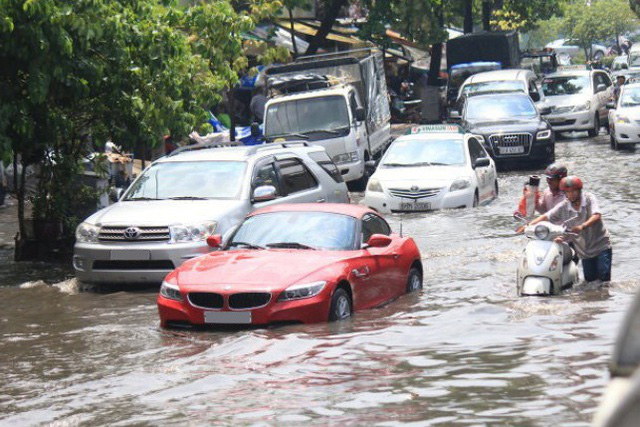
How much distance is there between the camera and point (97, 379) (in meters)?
8.12

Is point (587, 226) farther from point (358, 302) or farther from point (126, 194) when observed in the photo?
point (126, 194)

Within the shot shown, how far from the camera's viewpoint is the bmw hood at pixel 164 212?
43.0 ft

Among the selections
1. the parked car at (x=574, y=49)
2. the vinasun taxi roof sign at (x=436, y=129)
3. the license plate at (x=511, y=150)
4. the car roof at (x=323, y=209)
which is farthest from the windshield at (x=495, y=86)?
the parked car at (x=574, y=49)

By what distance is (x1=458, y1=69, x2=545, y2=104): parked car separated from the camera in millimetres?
33156

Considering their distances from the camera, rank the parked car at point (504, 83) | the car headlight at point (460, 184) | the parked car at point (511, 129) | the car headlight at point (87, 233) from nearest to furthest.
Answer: the car headlight at point (87, 233) < the car headlight at point (460, 184) < the parked car at point (511, 129) < the parked car at point (504, 83)

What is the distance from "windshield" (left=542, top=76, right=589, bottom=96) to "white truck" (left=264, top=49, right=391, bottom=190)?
991 centimetres

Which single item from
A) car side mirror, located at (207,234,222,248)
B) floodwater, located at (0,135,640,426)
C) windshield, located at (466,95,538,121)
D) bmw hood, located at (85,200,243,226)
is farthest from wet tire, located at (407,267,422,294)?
windshield, located at (466,95,538,121)

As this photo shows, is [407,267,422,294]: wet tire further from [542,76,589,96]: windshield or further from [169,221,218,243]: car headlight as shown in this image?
[542,76,589,96]: windshield

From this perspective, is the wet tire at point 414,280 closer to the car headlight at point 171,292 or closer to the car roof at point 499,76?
the car headlight at point 171,292

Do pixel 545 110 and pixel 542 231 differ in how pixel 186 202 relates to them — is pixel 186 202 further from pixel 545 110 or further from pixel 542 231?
pixel 545 110

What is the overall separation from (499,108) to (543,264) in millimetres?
18668

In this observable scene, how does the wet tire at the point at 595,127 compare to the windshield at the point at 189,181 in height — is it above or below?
above

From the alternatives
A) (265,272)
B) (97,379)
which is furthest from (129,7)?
(97,379)

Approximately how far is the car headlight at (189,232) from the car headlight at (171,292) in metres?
2.65
